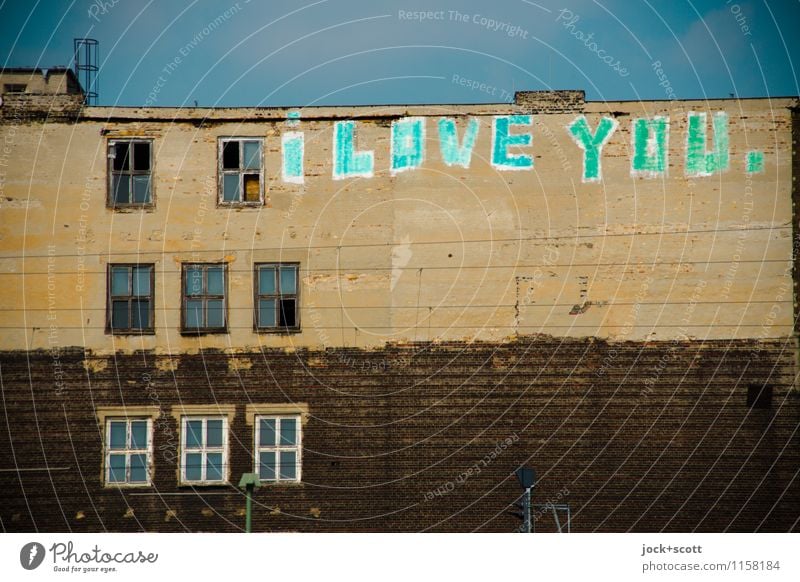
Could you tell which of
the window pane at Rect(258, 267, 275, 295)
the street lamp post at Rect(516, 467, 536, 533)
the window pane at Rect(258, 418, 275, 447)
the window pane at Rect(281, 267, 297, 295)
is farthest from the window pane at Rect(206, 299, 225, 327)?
the street lamp post at Rect(516, 467, 536, 533)

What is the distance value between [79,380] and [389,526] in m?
6.68

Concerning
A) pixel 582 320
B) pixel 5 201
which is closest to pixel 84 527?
pixel 5 201

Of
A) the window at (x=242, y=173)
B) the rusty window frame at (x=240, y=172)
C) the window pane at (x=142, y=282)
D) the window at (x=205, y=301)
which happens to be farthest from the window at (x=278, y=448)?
the window at (x=242, y=173)

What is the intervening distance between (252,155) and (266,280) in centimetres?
251

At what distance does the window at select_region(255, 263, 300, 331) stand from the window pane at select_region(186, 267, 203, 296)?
43.9 inches

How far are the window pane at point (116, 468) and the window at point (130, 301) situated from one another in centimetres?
245

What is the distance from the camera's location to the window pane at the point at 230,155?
24422 millimetres

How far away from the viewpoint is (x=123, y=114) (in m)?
24.5

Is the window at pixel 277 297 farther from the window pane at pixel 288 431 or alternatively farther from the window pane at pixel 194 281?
the window pane at pixel 288 431

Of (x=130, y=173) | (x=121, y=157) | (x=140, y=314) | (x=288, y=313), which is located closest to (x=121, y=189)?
(x=130, y=173)

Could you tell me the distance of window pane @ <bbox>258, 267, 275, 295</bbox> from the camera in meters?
24.2

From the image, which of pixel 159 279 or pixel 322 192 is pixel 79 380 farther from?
pixel 322 192

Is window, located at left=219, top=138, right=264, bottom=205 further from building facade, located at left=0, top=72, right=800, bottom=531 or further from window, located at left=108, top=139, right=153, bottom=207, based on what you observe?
window, located at left=108, top=139, right=153, bottom=207

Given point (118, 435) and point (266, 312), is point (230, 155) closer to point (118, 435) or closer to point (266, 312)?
point (266, 312)
